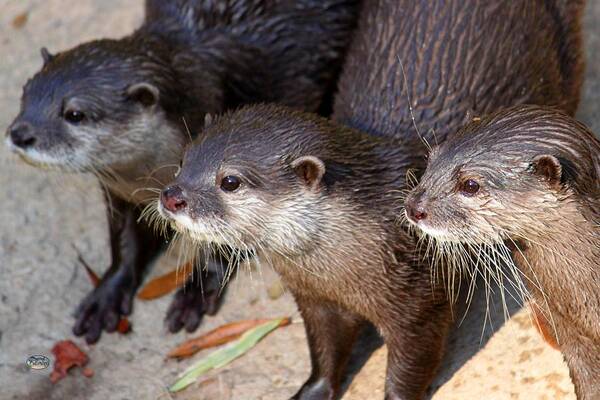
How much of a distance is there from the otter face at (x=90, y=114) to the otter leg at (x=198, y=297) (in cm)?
52

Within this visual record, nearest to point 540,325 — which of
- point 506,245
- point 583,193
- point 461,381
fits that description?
point 461,381

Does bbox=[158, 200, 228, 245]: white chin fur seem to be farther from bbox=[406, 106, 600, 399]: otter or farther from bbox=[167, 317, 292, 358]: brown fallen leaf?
bbox=[167, 317, 292, 358]: brown fallen leaf

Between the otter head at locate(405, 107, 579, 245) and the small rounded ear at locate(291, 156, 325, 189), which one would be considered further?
the small rounded ear at locate(291, 156, 325, 189)

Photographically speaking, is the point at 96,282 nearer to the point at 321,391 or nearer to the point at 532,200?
the point at 321,391

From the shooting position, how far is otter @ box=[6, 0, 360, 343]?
360 centimetres

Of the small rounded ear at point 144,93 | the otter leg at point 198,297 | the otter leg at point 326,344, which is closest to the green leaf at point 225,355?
the otter leg at point 198,297

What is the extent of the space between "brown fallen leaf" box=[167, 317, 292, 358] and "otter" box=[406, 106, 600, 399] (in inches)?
45.3

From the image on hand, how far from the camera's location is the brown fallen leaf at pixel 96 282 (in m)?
3.96

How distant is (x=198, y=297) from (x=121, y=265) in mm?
342

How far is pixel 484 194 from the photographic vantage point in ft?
8.81

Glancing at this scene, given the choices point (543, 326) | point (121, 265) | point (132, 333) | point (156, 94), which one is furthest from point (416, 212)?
point (121, 265)

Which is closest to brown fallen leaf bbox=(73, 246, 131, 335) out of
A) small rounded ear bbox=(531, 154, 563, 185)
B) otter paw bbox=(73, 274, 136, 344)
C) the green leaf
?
otter paw bbox=(73, 274, 136, 344)

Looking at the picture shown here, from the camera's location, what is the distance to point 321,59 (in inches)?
164

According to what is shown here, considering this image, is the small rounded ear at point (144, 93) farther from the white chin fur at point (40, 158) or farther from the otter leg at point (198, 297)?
the otter leg at point (198, 297)
